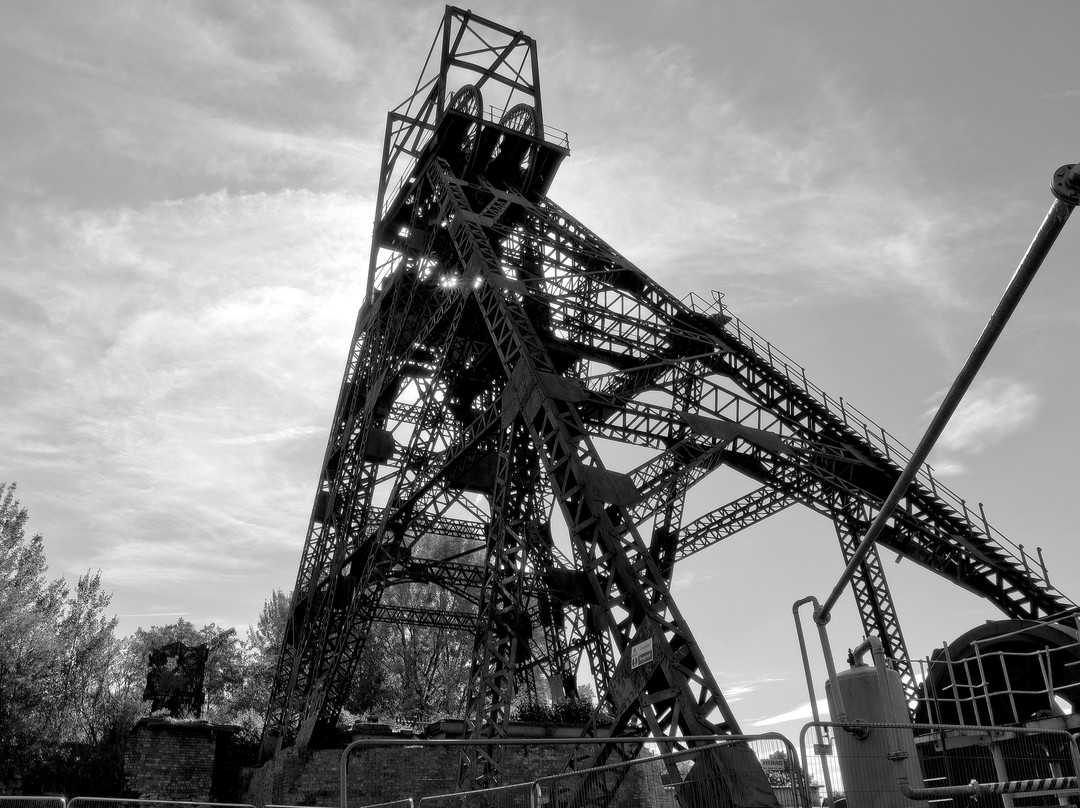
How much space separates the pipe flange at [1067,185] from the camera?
397 centimetres

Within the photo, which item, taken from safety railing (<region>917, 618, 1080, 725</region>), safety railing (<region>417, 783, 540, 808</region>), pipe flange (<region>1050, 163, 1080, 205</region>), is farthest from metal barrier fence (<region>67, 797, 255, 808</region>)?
pipe flange (<region>1050, 163, 1080, 205</region>)

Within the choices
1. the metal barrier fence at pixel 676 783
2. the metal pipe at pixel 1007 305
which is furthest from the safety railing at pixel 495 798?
the metal pipe at pixel 1007 305

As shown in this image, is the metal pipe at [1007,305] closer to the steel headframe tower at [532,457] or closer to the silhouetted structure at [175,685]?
the steel headframe tower at [532,457]

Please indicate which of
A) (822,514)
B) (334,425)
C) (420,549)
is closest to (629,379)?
(822,514)

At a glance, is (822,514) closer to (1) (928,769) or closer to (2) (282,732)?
(1) (928,769)

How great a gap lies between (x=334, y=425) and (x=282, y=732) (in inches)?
311

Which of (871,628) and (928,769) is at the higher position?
(871,628)

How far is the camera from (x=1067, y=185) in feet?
13.1

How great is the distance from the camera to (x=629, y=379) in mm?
16859

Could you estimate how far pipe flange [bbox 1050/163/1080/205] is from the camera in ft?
13.0

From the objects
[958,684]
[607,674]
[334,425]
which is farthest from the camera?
[334,425]

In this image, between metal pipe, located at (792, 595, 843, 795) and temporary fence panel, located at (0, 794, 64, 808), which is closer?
metal pipe, located at (792, 595, 843, 795)

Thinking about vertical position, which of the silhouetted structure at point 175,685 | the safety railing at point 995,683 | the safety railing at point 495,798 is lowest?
the safety railing at point 495,798

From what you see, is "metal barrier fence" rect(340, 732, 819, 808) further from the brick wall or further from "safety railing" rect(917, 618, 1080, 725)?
the brick wall
